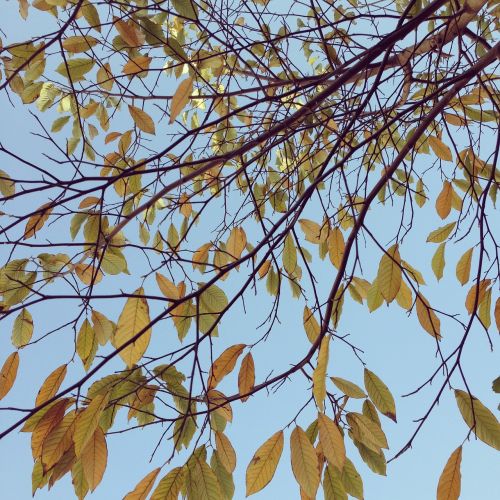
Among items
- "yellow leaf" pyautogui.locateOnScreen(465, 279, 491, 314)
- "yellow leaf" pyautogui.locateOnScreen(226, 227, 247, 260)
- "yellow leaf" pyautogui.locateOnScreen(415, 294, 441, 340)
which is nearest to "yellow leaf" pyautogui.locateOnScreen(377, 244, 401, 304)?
"yellow leaf" pyautogui.locateOnScreen(415, 294, 441, 340)

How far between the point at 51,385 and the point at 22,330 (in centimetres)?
28

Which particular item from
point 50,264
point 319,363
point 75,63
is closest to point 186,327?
point 50,264

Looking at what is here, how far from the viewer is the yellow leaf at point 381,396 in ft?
3.54

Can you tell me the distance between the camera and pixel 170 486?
0.91 m

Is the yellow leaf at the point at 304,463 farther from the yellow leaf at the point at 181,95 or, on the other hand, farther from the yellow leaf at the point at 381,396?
the yellow leaf at the point at 181,95

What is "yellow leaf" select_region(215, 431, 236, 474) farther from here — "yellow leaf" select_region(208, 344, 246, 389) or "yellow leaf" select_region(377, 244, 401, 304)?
"yellow leaf" select_region(377, 244, 401, 304)

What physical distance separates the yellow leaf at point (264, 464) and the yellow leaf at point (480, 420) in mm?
352

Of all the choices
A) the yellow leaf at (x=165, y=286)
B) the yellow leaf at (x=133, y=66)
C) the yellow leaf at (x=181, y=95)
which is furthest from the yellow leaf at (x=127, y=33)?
the yellow leaf at (x=165, y=286)

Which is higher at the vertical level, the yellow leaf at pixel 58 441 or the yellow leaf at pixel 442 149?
the yellow leaf at pixel 442 149

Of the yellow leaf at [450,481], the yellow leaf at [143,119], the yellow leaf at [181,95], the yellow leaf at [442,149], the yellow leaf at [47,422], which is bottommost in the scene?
Result: the yellow leaf at [450,481]

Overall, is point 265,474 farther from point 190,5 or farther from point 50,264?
point 190,5

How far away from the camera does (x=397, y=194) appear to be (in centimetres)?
238

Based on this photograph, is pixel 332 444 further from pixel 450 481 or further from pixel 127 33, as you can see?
pixel 127 33

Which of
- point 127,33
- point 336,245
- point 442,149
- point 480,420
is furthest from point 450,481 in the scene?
point 127,33
